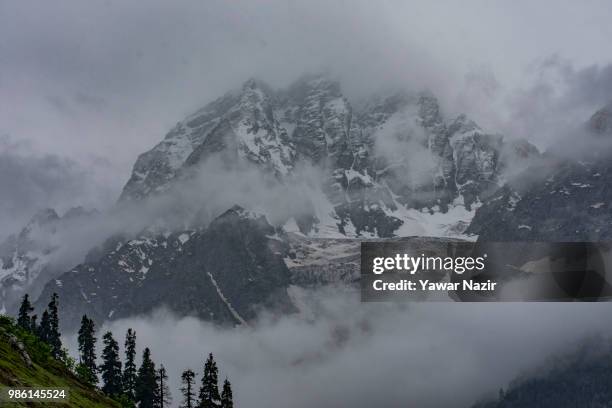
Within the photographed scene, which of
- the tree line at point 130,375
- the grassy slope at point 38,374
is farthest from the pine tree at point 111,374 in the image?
the grassy slope at point 38,374

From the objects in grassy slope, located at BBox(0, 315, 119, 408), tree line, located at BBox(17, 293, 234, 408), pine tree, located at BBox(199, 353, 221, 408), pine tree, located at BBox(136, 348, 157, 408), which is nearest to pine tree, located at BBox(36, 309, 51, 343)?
tree line, located at BBox(17, 293, 234, 408)

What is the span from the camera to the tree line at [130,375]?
147 metres

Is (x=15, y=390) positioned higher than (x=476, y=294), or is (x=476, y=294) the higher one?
(x=476, y=294)

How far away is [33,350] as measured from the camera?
5487 inches

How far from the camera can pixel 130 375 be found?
172750 millimetres

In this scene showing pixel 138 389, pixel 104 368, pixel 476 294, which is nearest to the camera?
pixel 476 294

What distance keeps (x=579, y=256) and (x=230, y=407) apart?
6541 centimetres

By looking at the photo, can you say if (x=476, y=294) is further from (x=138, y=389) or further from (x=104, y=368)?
(x=104, y=368)

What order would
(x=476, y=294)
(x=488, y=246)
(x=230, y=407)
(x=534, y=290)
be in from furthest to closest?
(x=230, y=407) < (x=534, y=290) < (x=476, y=294) < (x=488, y=246)

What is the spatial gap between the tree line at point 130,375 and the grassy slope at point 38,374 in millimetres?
9833

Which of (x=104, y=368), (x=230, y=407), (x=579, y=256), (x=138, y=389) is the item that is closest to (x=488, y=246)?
(x=579, y=256)

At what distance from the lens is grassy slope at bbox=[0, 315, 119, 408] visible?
343ft

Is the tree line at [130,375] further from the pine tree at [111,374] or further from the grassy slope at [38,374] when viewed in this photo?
the grassy slope at [38,374]

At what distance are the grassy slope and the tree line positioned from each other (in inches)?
387
